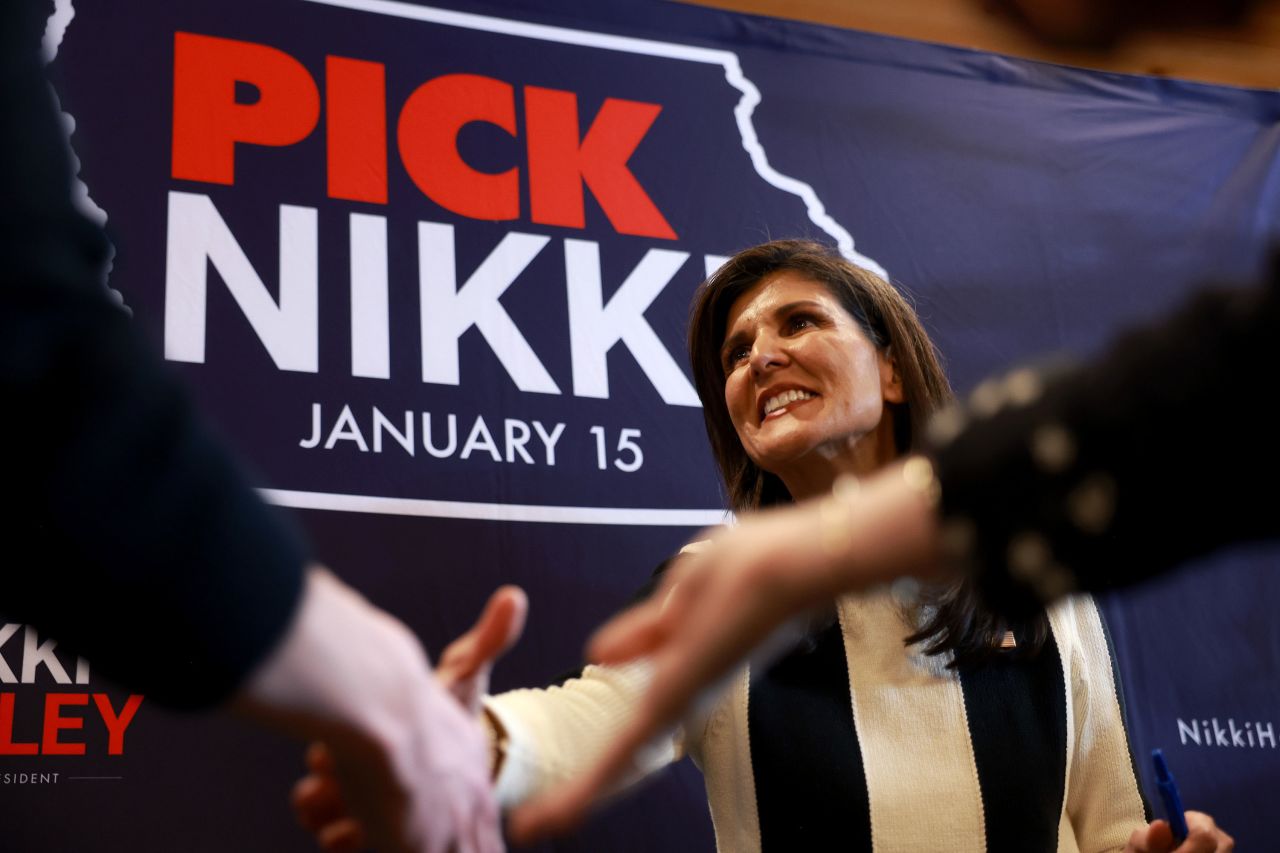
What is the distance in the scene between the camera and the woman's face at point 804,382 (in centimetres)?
170

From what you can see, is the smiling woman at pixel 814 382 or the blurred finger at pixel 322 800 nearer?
the blurred finger at pixel 322 800

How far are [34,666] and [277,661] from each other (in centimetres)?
113

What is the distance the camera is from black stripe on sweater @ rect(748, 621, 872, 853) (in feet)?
4.88

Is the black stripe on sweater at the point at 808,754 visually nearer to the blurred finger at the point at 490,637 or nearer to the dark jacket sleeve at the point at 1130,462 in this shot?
the blurred finger at the point at 490,637

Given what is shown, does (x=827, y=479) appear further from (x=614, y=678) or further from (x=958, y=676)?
(x=614, y=678)

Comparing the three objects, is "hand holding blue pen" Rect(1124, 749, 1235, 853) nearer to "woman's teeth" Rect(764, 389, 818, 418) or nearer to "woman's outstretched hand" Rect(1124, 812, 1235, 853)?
"woman's outstretched hand" Rect(1124, 812, 1235, 853)

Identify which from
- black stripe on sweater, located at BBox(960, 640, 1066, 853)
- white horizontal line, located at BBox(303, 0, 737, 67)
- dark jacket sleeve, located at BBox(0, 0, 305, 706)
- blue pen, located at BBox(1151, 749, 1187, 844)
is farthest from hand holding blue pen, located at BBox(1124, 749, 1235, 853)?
white horizontal line, located at BBox(303, 0, 737, 67)

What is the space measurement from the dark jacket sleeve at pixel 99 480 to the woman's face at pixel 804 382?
106 cm

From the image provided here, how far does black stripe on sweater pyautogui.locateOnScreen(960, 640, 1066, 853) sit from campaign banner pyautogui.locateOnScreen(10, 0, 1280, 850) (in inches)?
20.6

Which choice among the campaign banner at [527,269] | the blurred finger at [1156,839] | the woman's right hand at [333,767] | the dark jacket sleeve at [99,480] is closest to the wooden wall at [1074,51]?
the campaign banner at [527,269]

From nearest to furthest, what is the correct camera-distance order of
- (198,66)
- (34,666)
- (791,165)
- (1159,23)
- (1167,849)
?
(1167,849) < (34,666) < (198,66) < (791,165) < (1159,23)

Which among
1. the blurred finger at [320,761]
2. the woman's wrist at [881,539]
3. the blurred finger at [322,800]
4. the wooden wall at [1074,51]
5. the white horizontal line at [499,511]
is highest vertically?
the wooden wall at [1074,51]

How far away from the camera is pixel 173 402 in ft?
2.25

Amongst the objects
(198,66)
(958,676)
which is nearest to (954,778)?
(958,676)
